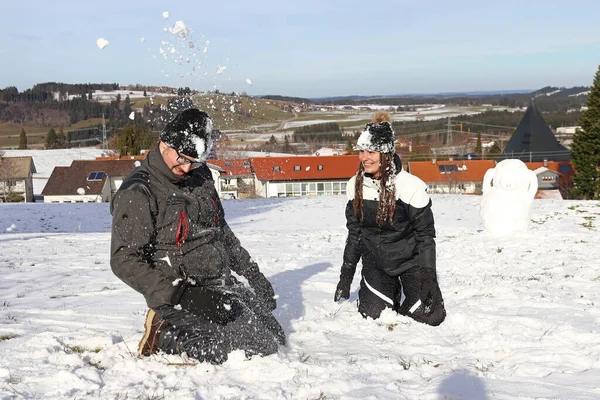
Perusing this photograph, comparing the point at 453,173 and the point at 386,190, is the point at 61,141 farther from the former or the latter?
the point at 386,190

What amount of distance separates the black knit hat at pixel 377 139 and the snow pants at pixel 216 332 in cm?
207

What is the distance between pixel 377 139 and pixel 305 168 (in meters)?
57.2

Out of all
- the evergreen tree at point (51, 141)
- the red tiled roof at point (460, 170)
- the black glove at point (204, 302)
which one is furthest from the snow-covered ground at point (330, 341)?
the evergreen tree at point (51, 141)

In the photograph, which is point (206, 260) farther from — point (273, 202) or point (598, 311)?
point (273, 202)

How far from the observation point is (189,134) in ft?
13.9

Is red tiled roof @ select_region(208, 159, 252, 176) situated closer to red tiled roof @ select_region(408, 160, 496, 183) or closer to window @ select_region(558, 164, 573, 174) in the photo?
red tiled roof @ select_region(408, 160, 496, 183)

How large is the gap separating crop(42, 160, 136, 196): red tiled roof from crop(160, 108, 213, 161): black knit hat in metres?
52.3

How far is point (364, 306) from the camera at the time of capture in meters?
5.82

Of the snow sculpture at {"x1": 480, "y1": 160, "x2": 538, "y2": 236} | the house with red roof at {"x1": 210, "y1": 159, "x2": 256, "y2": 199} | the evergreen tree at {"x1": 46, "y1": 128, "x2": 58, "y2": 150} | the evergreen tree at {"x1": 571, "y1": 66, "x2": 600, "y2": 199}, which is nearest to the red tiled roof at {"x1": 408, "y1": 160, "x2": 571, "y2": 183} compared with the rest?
the house with red roof at {"x1": 210, "y1": 159, "x2": 256, "y2": 199}

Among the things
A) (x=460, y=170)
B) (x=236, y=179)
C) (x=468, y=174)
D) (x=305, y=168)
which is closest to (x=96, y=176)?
(x=236, y=179)

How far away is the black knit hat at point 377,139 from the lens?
223 inches

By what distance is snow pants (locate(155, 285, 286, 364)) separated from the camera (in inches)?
169

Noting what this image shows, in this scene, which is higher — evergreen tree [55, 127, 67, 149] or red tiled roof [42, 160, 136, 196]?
evergreen tree [55, 127, 67, 149]

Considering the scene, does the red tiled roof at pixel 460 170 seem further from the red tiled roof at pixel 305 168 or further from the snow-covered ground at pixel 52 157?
the snow-covered ground at pixel 52 157
